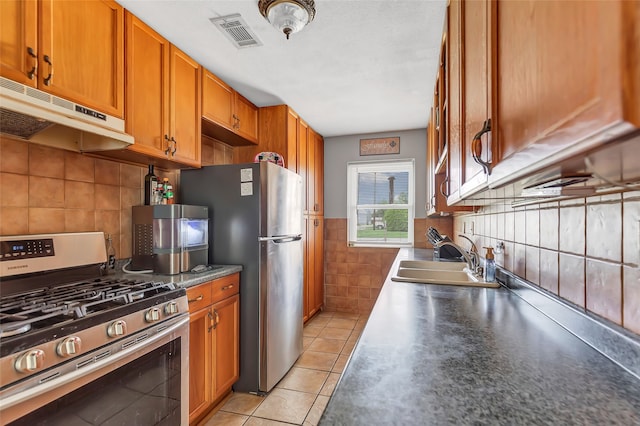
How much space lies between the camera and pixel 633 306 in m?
0.71

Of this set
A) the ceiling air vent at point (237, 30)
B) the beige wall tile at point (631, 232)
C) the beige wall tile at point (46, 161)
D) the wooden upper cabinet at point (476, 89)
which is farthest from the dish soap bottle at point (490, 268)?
the beige wall tile at point (46, 161)

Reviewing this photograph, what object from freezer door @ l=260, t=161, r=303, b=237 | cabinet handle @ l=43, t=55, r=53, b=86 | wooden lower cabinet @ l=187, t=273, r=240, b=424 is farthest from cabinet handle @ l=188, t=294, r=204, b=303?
cabinet handle @ l=43, t=55, r=53, b=86

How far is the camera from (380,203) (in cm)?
418

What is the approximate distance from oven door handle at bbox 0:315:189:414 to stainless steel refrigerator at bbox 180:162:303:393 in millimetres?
710

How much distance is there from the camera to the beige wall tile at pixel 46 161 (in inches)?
60.6

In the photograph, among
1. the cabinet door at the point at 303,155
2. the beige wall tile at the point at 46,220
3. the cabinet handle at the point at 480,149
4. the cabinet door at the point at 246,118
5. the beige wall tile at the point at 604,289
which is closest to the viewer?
the cabinet handle at the point at 480,149

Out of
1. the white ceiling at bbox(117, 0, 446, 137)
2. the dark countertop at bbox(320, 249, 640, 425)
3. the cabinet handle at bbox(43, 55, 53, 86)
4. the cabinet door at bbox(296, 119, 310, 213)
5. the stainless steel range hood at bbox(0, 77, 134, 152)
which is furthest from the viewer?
the cabinet door at bbox(296, 119, 310, 213)

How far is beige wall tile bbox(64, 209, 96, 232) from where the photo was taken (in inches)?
66.2

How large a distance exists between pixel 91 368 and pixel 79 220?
3.18ft

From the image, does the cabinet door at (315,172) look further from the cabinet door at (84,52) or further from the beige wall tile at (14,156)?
the beige wall tile at (14,156)

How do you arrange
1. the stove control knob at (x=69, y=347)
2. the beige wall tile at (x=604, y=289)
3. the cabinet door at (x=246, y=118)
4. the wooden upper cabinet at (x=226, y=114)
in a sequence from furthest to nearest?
the cabinet door at (x=246, y=118)
the wooden upper cabinet at (x=226, y=114)
the stove control knob at (x=69, y=347)
the beige wall tile at (x=604, y=289)

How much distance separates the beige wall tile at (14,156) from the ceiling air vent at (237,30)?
1.15 meters

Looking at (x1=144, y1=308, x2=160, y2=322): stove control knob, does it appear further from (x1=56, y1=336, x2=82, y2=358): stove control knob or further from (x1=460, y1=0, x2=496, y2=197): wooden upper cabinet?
(x1=460, y1=0, x2=496, y2=197): wooden upper cabinet

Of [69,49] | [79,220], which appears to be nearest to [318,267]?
[79,220]
